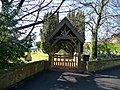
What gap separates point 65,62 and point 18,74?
7.26 meters

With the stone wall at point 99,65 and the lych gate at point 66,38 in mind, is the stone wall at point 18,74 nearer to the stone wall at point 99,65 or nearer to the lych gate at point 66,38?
the lych gate at point 66,38

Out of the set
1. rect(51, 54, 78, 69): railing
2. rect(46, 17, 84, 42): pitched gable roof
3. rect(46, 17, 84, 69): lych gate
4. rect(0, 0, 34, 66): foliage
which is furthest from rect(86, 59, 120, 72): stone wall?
rect(0, 0, 34, 66): foliage

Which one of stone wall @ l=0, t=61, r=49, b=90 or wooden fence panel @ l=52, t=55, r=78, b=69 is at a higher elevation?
wooden fence panel @ l=52, t=55, r=78, b=69

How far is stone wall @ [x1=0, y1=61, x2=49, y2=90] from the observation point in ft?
34.9

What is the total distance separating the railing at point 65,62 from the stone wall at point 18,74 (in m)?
2.23

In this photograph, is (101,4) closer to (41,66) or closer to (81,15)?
(81,15)

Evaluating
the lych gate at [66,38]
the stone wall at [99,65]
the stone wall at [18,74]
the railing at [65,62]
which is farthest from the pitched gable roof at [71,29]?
the stone wall at [18,74]

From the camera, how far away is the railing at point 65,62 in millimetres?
18984

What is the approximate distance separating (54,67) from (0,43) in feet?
28.1

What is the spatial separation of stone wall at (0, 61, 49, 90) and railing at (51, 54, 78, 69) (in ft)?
7.31

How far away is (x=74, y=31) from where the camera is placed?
19.4 m

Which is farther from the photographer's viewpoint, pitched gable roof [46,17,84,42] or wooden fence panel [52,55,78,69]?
pitched gable roof [46,17,84,42]

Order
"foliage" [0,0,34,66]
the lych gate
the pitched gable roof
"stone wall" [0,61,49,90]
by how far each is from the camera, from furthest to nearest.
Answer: the pitched gable roof → the lych gate → "foliage" [0,0,34,66] → "stone wall" [0,61,49,90]

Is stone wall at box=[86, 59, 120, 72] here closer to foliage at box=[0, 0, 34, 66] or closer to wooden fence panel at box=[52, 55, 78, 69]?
wooden fence panel at box=[52, 55, 78, 69]
